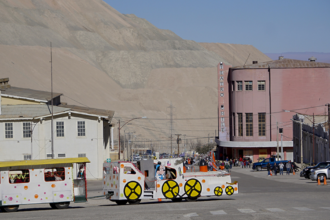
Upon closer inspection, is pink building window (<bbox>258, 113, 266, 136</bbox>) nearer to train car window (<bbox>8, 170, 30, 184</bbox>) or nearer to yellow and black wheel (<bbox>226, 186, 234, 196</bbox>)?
yellow and black wheel (<bbox>226, 186, 234, 196</bbox>)

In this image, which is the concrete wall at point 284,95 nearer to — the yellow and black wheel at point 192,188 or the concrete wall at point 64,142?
the concrete wall at point 64,142

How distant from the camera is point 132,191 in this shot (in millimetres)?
22391

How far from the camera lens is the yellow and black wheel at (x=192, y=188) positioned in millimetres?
23000

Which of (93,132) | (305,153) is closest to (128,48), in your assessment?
(305,153)

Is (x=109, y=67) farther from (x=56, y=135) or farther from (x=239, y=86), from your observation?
(x=56, y=135)

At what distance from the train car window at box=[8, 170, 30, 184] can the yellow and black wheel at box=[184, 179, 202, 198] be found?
21.8ft

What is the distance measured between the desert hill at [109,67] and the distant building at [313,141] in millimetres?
48317

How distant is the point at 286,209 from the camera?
1823 cm

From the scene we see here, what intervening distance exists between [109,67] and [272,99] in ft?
308

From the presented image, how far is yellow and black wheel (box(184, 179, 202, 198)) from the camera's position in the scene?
23000 mm

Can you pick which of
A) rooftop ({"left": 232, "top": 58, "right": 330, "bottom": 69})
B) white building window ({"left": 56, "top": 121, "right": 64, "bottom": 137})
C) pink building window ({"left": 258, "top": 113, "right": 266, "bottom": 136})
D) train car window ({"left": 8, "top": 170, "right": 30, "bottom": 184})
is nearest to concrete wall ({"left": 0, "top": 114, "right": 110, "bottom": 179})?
white building window ({"left": 56, "top": 121, "right": 64, "bottom": 137})

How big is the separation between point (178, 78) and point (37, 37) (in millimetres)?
44873

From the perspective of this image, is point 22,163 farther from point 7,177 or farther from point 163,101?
point 163,101

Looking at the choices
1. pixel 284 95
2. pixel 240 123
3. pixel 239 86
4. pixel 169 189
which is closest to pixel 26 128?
pixel 169 189
